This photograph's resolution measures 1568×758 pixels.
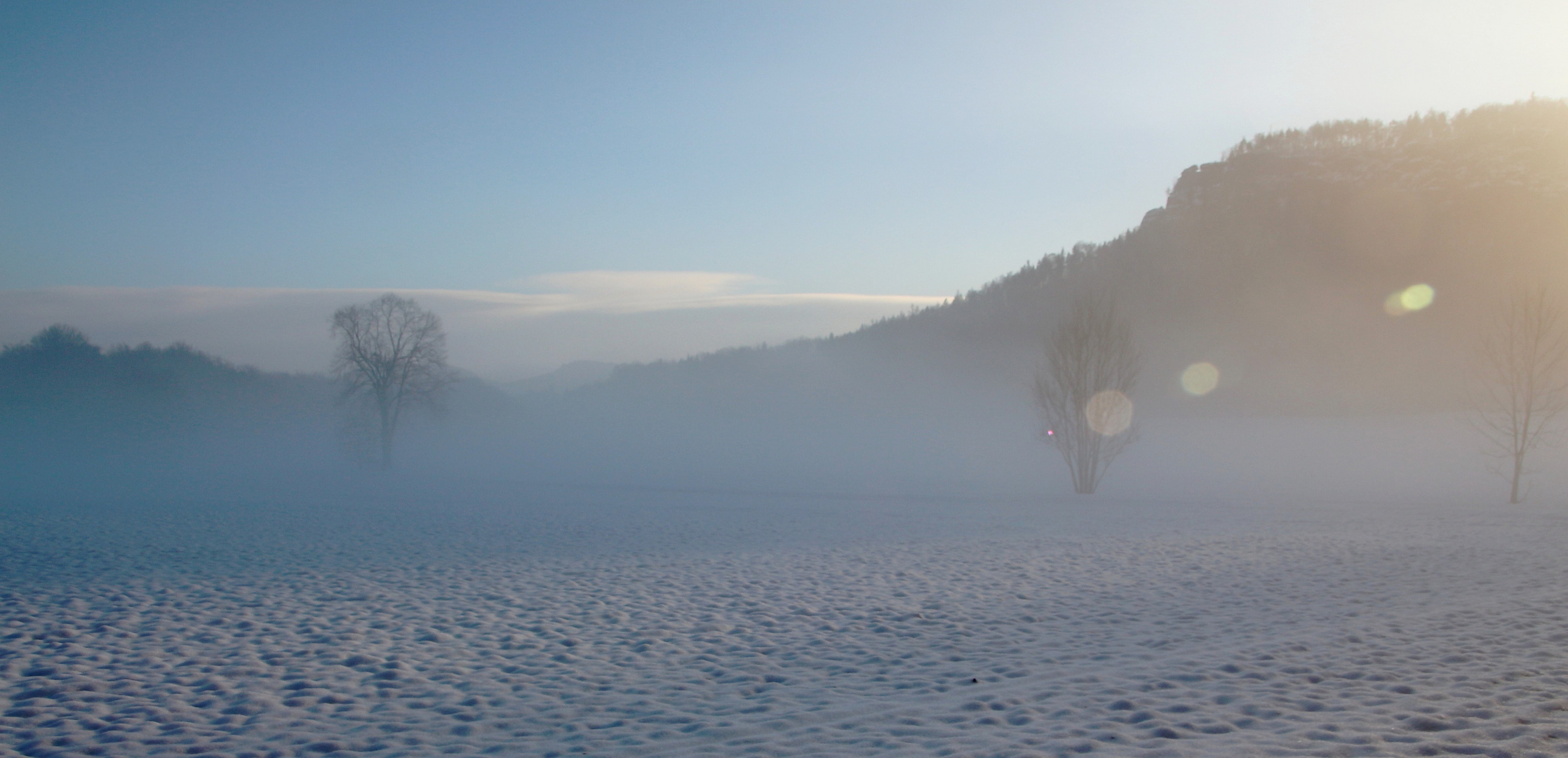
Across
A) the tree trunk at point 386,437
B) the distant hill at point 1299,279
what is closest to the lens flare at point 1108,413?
the distant hill at point 1299,279

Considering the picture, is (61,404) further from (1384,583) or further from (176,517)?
(1384,583)

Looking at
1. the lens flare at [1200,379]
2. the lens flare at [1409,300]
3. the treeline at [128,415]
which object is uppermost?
the lens flare at [1409,300]

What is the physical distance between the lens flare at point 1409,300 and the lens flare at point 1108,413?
61901mm

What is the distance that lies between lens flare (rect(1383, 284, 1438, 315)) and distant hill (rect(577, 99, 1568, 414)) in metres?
0.86

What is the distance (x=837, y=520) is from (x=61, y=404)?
237 ft

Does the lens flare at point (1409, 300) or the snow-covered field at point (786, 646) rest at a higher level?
the lens flare at point (1409, 300)

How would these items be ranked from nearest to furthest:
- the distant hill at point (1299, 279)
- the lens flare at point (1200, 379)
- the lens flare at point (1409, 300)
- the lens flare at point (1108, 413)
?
the lens flare at point (1108, 413) < the distant hill at point (1299, 279) < the lens flare at point (1200, 379) < the lens flare at point (1409, 300)

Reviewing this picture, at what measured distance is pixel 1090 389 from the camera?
33.1m

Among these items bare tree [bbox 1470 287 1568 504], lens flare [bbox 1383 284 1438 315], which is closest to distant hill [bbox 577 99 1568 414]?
lens flare [bbox 1383 284 1438 315]

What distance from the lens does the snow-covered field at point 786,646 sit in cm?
510

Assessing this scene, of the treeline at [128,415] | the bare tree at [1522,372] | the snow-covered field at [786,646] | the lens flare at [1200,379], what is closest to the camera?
the snow-covered field at [786,646]

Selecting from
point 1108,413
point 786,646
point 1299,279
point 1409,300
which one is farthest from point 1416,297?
point 786,646

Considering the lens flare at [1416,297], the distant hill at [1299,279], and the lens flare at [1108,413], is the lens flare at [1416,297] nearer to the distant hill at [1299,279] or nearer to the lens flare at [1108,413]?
the distant hill at [1299,279]

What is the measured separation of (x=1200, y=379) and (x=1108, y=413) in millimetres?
51014
